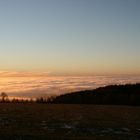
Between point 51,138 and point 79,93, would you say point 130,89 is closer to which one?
point 79,93

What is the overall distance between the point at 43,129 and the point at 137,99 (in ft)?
222

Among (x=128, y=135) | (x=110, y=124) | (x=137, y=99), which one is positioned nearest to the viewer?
(x=128, y=135)

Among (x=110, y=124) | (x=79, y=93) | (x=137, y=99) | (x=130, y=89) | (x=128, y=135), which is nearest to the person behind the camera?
(x=128, y=135)

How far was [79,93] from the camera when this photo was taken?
11350 centimetres

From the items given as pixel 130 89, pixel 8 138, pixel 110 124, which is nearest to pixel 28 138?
pixel 8 138

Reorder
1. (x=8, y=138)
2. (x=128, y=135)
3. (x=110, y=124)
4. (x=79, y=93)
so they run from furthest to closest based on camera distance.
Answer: (x=79, y=93), (x=110, y=124), (x=128, y=135), (x=8, y=138)

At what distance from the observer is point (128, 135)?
94.2 feet

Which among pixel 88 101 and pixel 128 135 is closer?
pixel 128 135

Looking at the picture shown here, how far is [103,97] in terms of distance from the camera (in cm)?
10238

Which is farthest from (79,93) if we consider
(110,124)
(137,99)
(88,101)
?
(110,124)

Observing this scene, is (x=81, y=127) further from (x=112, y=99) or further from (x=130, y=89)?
(x=130, y=89)

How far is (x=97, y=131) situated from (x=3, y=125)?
24.3 ft

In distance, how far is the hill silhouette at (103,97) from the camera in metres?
95.4

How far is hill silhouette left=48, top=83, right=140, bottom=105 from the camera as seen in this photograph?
95.4 m
